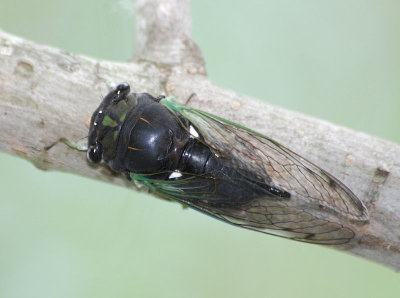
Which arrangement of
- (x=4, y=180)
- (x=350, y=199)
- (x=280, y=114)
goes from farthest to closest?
(x=4, y=180)
(x=280, y=114)
(x=350, y=199)

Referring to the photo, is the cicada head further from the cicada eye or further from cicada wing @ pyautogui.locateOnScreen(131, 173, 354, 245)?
cicada wing @ pyautogui.locateOnScreen(131, 173, 354, 245)

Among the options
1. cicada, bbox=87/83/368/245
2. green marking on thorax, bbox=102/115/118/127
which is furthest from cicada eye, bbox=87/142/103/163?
green marking on thorax, bbox=102/115/118/127

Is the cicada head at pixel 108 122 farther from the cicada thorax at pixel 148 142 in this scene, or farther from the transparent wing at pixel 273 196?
the transparent wing at pixel 273 196

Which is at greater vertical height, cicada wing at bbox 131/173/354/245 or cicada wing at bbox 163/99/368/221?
cicada wing at bbox 163/99/368/221

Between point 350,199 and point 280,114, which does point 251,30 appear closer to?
point 280,114

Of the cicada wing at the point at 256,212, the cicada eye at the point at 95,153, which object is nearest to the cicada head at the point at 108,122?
the cicada eye at the point at 95,153

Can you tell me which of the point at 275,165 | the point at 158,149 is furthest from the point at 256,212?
the point at 158,149

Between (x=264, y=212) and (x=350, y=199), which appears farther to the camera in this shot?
(x=264, y=212)

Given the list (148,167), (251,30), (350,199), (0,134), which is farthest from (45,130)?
(251,30)
